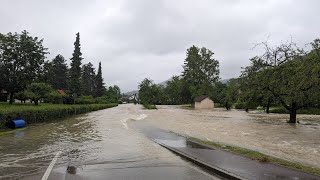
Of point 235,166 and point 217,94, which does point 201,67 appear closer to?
point 217,94

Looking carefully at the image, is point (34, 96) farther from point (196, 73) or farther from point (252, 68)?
point (196, 73)

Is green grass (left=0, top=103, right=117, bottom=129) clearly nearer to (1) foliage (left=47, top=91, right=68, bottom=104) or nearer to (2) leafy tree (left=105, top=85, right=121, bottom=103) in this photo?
(1) foliage (left=47, top=91, right=68, bottom=104)

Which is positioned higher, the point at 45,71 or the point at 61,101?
the point at 45,71

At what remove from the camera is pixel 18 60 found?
167 ft

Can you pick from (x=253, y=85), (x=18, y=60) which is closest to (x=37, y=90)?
(x=18, y=60)

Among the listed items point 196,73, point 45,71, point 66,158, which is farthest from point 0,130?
point 196,73

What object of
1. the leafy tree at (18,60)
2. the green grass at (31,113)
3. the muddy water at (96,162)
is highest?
the leafy tree at (18,60)

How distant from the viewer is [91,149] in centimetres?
1339

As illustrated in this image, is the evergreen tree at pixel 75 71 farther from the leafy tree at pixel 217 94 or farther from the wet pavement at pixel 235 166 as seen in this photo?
the wet pavement at pixel 235 166

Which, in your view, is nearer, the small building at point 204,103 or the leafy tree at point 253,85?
the leafy tree at point 253,85

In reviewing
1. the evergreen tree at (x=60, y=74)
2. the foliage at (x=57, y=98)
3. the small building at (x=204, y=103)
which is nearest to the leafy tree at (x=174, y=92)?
the small building at (x=204, y=103)

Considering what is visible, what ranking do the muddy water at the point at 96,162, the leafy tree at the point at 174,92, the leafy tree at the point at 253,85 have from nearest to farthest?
the muddy water at the point at 96,162 < the leafy tree at the point at 253,85 < the leafy tree at the point at 174,92

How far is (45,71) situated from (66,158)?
48834mm

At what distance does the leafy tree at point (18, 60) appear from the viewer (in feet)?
161
